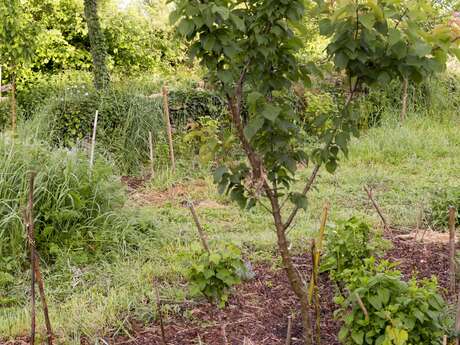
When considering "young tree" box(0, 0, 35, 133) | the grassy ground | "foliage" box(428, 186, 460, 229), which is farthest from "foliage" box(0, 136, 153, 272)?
"young tree" box(0, 0, 35, 133)

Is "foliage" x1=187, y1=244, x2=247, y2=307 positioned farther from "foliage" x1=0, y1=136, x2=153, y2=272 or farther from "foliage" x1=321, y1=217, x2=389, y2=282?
"foliage" x1=0, y1=136, x2=153, y2=272

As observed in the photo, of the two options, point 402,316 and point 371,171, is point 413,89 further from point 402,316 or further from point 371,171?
point 402,316

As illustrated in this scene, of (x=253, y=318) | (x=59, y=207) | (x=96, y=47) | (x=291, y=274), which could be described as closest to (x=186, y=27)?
(x=291, y=274)

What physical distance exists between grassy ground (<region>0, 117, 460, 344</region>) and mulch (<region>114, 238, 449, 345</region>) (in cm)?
19

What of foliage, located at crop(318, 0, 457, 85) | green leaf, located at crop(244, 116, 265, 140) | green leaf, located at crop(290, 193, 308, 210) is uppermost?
foliage, located at crop(318, 0, 457, 85)

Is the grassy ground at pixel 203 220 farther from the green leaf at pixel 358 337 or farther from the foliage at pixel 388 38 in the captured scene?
the foliage at pixel 388 38

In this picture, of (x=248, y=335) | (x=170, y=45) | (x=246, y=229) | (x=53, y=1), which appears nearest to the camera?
(x=248, y=335)

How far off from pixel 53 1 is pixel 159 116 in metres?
5.86

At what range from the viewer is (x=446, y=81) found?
1225 cm

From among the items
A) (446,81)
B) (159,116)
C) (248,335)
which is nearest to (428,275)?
(248,335)

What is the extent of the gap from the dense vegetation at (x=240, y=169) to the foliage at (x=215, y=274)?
12 mm

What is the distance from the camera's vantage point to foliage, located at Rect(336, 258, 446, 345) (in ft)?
9.31

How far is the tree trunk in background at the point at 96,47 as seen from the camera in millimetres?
10344

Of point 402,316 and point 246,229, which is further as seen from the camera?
point 246,229
